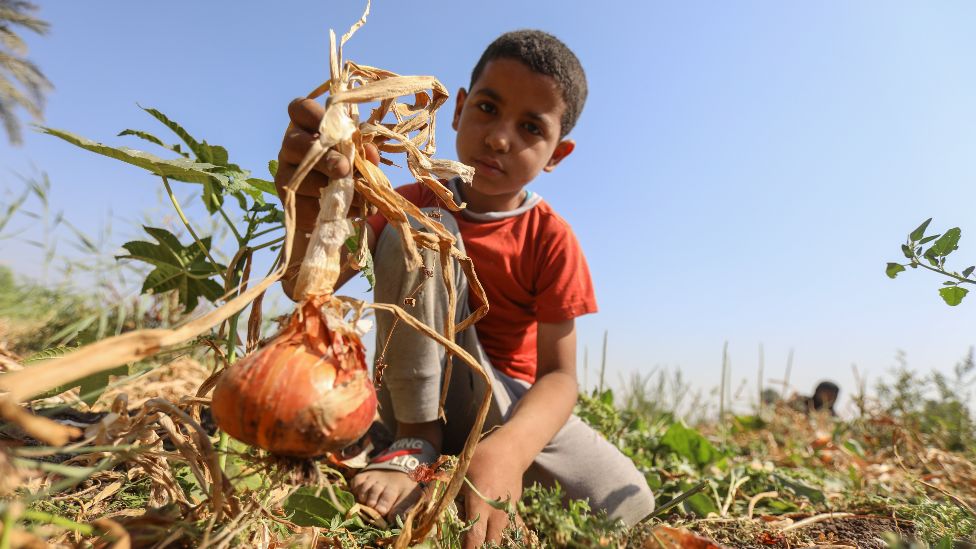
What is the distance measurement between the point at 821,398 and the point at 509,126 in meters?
5.23

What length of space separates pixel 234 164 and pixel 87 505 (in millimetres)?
731

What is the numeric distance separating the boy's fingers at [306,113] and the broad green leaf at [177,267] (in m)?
0.43

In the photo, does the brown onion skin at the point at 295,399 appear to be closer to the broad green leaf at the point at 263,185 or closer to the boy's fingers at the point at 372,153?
the boy's fingers at the point at 372,153

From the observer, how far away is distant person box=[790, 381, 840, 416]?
4.95 m

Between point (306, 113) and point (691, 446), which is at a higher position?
point (306, 113)

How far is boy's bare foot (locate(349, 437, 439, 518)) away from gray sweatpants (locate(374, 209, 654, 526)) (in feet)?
0.39

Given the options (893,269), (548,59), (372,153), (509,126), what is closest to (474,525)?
(372,153)

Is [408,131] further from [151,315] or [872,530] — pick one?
[151,315]

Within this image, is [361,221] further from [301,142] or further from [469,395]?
[469,395]

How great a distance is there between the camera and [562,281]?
207 cm

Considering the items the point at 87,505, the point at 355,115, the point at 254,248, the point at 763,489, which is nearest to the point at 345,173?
the point at 355,115

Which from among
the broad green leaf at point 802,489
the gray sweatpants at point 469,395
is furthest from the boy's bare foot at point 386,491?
the broad green leaf at point 802,489

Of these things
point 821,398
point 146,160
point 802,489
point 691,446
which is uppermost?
point 146,160

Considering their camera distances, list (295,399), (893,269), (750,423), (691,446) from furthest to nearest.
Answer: (750,423) → (691,446) → (893,269) → (295,399)
